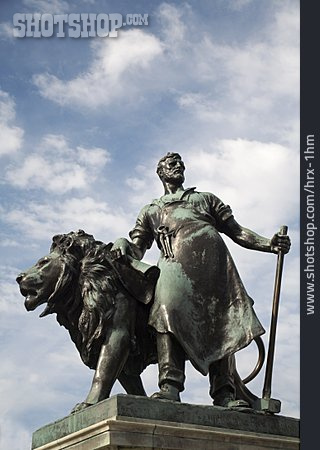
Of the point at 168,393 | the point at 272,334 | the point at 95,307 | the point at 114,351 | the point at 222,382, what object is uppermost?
the point at 95,307

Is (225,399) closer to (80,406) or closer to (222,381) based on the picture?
(222,381)

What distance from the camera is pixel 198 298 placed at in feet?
31.5

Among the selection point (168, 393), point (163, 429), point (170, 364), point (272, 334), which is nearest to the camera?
point (163, 429)

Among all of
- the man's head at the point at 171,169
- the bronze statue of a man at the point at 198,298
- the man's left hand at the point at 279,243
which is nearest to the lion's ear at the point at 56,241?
the bronze statue of a man at the point at 198,298

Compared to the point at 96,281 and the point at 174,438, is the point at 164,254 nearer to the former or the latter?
the point at 96,281

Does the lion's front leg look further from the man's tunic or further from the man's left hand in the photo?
the man's left hand

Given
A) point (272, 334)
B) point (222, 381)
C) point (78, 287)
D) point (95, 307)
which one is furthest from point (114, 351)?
point (272, 334)

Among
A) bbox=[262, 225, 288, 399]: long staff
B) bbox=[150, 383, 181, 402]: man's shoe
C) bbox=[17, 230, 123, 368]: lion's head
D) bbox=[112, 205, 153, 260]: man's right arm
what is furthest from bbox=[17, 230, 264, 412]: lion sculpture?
bbox=[112, 205, 153, 260]: man's right arm

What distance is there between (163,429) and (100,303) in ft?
5.13

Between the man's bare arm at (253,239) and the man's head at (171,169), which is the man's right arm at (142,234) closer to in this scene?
the man's head at (171,169)

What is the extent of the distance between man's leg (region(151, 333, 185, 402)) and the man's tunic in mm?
82

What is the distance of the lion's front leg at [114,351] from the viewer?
929cm

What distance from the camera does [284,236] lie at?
10234 millimetres

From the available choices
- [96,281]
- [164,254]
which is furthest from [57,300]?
[164,254]
